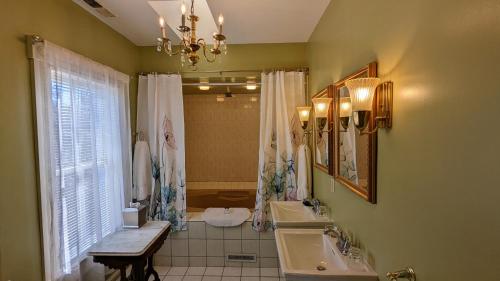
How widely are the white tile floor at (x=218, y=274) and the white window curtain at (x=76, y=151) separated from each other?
91 cm

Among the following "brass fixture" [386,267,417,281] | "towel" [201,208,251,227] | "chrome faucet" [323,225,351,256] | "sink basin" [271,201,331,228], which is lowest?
"towel" [201,208,251,227]

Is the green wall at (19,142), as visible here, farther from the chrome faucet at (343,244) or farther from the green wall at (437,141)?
the green wall at (437,141)

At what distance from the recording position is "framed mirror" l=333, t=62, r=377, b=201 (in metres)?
1.47

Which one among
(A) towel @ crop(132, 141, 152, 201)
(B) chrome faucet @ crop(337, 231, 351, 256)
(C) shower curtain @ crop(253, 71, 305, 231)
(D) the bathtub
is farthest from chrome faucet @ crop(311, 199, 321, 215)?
(A) towel @ crop(132, 141, 152, 201)

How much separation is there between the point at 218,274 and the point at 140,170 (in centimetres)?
145

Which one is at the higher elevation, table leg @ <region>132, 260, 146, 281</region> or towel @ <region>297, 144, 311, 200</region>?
towel @ <region>297, 144, 311, 200</region>

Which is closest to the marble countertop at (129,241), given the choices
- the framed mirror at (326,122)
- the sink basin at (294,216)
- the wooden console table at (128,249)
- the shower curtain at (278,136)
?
the wooden console table at (128,249)

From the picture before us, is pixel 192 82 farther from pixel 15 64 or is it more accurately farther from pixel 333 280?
pixel 333 280

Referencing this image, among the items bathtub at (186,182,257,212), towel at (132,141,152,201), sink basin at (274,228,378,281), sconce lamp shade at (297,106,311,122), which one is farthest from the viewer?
bathtub at (186,182,257,212)

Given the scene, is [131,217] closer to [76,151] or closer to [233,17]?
[76,151]

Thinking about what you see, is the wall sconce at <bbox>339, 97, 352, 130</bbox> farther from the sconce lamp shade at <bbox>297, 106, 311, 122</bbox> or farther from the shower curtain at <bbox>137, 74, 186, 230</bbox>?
the shower curtain at <bbox>137, 74, 186, 230</bbox>

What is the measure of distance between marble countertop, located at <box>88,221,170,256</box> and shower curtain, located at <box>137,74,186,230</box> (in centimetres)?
63

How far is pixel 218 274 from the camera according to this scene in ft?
10.4

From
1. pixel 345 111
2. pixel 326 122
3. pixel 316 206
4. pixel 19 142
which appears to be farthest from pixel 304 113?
pixel 19 142
